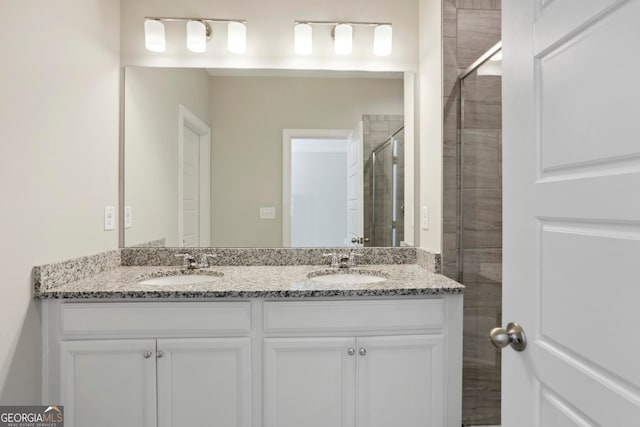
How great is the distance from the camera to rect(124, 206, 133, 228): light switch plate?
2113 millimetres

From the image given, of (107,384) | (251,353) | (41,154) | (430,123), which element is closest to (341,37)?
(430,123)

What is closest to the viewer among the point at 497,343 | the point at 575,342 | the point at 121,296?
the point at 575,342

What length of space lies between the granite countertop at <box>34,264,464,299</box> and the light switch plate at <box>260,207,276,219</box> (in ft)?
1.36

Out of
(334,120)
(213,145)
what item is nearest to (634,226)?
(334,120)

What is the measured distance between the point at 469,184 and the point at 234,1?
5.53 ft

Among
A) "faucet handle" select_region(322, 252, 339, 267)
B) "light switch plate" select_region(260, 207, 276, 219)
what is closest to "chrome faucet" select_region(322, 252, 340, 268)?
"faucet handle" select_region(322, 252, 339, 267)

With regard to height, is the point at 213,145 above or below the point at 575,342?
above

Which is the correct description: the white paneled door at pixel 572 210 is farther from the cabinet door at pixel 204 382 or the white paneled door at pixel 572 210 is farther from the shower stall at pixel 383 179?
the shower stall at pixel 383 179

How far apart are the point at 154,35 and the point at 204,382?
185 cm

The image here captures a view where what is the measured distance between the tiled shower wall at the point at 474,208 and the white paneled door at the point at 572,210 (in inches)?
38.2

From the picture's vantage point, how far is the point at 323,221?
2.23m

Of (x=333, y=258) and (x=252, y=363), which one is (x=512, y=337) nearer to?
(x=252, y=363)

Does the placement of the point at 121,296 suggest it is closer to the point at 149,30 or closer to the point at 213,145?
the point at 213,145

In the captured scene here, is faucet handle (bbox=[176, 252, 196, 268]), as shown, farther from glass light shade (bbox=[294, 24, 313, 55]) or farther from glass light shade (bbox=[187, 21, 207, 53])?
glass light shade (bbox=[294, 24, 313, 55])
